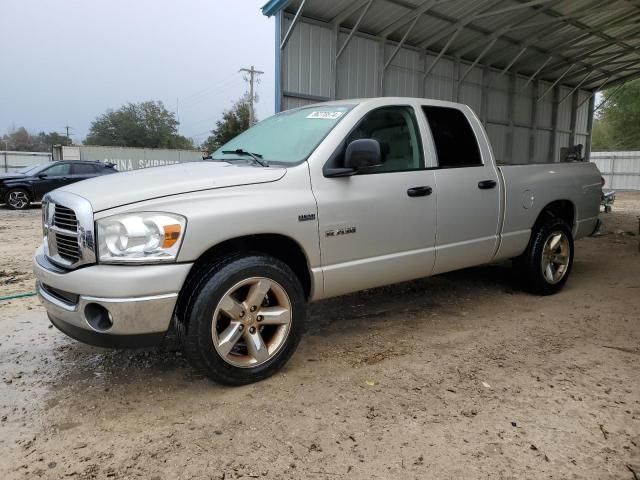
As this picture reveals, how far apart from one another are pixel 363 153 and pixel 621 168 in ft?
111

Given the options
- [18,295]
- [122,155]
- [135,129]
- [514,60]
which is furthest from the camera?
[135,129]

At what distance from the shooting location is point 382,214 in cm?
362

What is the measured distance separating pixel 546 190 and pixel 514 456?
3.31m

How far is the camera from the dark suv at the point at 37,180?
1469cm

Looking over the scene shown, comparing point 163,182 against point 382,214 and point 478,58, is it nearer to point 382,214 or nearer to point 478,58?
point 382,214

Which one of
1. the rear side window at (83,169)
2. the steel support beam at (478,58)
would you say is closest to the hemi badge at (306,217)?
the steel support beam at (478,58)

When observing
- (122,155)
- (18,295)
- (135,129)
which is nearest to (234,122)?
(122,155)

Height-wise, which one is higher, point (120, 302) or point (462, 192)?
point (462, 192)

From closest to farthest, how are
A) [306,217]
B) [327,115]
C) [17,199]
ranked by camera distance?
[306,217]
[327,115]
[17,199]

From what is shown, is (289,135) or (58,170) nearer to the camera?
(289,135)

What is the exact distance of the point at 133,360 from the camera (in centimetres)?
357

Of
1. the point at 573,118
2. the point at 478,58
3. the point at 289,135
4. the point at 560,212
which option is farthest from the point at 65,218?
the point at 573,118

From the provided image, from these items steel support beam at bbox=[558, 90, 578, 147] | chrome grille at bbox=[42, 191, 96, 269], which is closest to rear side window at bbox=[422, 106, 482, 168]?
chrome grille at bbox=[42, 191, 96, 269]

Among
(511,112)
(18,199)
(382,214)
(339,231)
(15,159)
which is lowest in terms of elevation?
(18,199)
